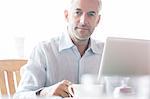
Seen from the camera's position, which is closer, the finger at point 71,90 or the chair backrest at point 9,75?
the finger at point 71,90

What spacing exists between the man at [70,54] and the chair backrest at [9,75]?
0.15 metres

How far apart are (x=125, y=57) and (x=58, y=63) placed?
57 centimetres

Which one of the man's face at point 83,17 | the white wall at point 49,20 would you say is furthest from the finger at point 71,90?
the white wall at point 49,20

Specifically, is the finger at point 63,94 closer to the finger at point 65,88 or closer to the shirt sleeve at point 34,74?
the finger at point 65,88

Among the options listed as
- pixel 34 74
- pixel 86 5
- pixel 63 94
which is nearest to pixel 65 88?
pixel 63 94

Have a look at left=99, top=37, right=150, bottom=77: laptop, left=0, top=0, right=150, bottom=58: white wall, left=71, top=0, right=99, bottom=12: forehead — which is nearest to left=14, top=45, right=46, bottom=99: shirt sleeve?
left=71, top=0, right=99, bottom=12: forehead

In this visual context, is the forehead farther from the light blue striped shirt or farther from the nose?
the light blue striped shirt

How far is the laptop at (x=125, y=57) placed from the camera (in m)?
1.05

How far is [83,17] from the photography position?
1.53 meters

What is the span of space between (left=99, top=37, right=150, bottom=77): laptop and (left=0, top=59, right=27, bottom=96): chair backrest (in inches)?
30.7

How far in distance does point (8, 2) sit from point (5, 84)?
1441mm

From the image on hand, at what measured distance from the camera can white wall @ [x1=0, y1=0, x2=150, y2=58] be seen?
2.91 meters

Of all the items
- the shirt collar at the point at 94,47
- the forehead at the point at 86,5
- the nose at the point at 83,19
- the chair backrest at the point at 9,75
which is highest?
the forehead at the point at 86,5

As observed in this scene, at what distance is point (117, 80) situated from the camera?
3.35 ft
